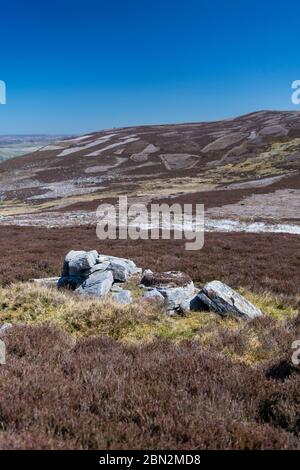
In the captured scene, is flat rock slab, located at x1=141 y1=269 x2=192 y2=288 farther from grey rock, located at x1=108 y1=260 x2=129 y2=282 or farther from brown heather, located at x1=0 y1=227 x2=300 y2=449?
brown heather, located at x1=0 y1=227 x2=300 y2=449

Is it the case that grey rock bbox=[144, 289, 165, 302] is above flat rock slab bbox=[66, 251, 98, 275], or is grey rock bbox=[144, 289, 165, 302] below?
below

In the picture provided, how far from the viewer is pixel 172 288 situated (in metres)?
10.7

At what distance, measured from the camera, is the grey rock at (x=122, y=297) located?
9930mm

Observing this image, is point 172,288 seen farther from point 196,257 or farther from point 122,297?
point 196,257

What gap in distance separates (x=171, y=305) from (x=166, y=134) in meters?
117

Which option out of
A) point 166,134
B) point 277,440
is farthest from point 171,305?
point 166,134

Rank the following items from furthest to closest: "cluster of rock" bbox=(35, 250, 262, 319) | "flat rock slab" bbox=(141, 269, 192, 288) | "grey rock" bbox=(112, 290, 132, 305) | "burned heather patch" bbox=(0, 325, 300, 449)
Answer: "flat rock slab" bbox=(141, 269, 192, 288), "grey rock" bbox=(112, 290, 132, 305), "cluster of rock" bbox=(35, 250, 262, 319), "burned heather patch" bbox=(0, 325, 300, 449)

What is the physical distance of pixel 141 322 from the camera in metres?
8.79

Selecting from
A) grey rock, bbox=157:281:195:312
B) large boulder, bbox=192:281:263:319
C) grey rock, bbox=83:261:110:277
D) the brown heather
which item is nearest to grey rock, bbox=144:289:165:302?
grey rock, bbox=157:281:195:312

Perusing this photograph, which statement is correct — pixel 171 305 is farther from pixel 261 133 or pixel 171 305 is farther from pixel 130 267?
pixel 261 133

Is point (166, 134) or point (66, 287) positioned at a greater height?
point (166, 134)

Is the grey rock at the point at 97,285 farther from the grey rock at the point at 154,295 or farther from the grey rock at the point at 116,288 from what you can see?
the grey rock at the point at 154,295

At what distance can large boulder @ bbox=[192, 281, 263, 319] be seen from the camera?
943 centimetres

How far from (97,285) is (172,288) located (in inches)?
75.8
